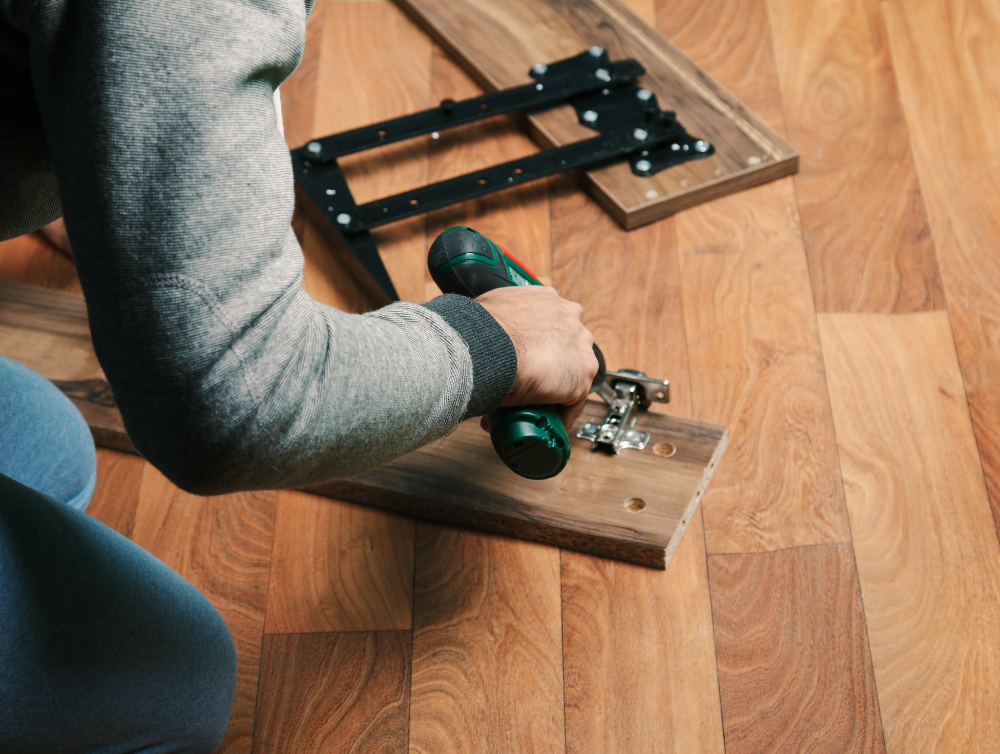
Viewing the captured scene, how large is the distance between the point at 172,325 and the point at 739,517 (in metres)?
0.82

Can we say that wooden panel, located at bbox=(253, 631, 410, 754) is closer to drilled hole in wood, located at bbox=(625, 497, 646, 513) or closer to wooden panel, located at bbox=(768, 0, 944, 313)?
drilled hole in wood, located at bbox=(625, 497, 646, 513)

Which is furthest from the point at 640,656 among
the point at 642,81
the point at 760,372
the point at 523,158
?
the point at 642,81

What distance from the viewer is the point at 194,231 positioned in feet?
1.85

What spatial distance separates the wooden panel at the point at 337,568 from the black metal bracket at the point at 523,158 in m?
0.35

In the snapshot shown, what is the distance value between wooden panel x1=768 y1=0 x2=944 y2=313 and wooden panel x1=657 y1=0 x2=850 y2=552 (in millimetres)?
45

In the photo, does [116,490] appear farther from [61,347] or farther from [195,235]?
[195,235]

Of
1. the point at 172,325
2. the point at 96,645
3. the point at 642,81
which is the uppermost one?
the point at 172,325

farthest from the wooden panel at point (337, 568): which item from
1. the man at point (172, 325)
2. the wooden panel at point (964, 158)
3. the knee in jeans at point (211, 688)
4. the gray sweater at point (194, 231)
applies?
the wooden panel at point (964, 158)

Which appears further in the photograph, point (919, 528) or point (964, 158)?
point (964, 158)

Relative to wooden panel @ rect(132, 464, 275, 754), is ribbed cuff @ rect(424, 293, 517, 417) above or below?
above

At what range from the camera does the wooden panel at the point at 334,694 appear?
1.02 m

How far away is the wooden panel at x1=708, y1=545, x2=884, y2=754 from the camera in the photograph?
989 mm

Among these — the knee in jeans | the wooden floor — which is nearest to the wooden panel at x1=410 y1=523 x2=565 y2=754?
the wooden floor

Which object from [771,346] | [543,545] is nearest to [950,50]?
[771,346]
